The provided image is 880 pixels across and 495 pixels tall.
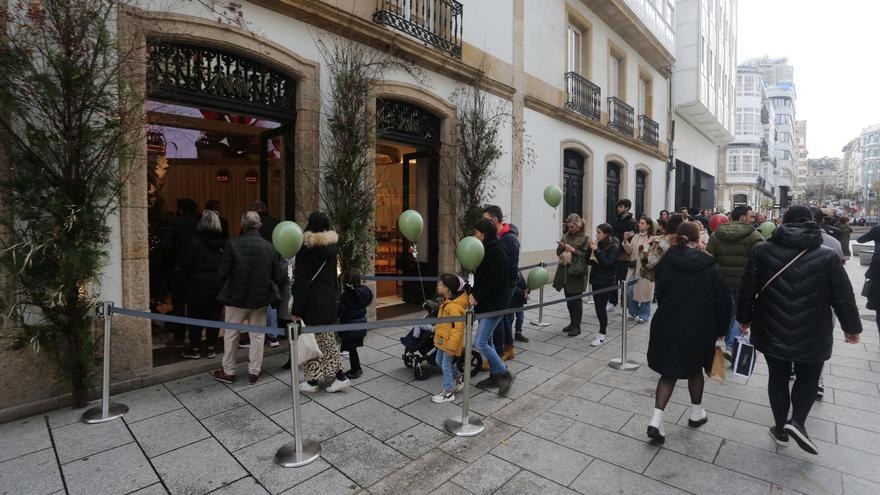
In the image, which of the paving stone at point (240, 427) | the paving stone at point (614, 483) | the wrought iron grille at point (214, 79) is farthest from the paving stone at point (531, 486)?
the wrought iron grille at point (214, 79)

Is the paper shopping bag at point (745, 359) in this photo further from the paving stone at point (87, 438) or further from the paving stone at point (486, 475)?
the paving stone at point (87, 438)

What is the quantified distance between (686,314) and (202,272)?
5015 mm

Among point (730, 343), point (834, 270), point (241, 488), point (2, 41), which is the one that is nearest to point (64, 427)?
point (241, 488)

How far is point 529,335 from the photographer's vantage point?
273 inches

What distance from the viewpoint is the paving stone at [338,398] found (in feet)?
14.1

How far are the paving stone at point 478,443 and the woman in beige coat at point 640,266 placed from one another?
4.03 meters

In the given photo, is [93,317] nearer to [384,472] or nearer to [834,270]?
[384,472]

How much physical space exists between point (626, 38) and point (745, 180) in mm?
42336

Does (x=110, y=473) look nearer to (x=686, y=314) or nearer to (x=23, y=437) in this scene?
(x=23, y=437)

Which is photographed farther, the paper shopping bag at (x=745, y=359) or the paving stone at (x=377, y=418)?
the paving stone at (x=377, y=418)

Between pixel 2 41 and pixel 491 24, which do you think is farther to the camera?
pixel 491 24

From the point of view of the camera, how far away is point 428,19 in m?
7.86

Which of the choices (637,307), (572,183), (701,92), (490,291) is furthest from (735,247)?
(701,92)

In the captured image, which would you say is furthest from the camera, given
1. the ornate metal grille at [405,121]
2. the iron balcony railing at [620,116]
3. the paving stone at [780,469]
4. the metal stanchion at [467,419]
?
the iron balcony railing at [620,116]
